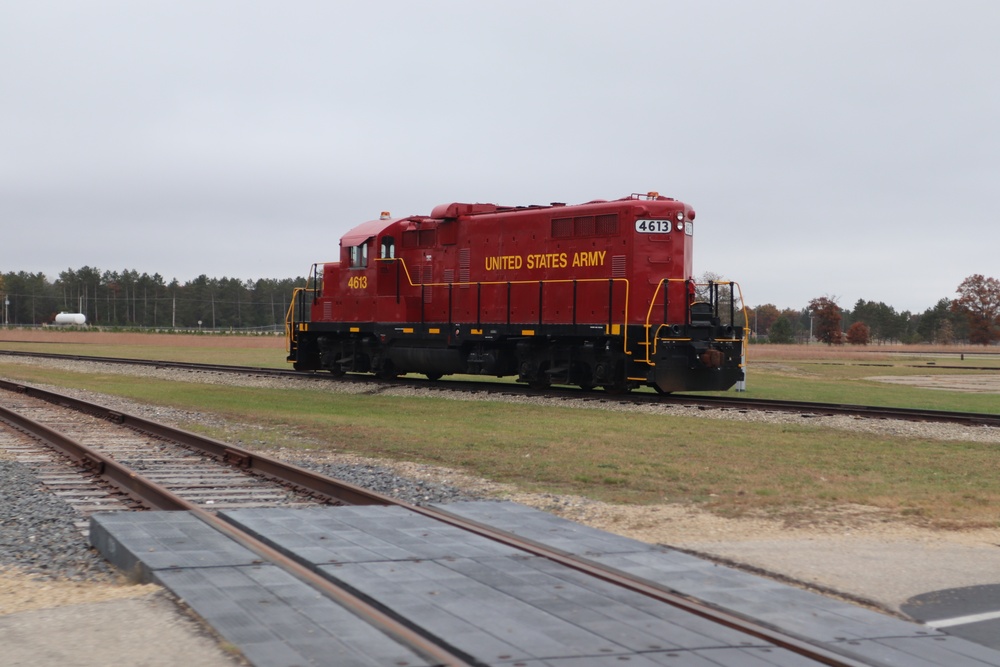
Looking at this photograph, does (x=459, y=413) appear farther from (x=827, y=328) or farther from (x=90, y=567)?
(x=827, y=328)

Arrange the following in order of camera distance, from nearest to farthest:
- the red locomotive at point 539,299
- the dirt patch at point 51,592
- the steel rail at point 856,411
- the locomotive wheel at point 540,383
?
the dirt patch at point 51,592, the steel rail at point 856,411, the red locomotive at point 539,299, the locomotive wheel at point 540,383

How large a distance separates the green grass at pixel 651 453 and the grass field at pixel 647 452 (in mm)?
19

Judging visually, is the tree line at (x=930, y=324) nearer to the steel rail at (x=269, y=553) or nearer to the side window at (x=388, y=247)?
the side window at (x=388, y=247)

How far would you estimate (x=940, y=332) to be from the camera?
116m

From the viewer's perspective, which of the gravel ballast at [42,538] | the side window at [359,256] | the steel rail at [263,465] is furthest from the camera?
the side window at [359,256]

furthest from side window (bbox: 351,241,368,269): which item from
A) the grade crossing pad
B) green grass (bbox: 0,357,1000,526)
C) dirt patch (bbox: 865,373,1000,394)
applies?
the grade crossing pad

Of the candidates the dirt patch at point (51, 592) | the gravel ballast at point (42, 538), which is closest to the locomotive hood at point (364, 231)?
the gravel ballast at point (42, 538)

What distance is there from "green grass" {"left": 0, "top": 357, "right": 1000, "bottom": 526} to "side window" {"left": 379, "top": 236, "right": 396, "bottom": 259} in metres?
5.98

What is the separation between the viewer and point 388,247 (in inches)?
1019

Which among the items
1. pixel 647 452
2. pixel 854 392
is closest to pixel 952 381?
pixel 854 392

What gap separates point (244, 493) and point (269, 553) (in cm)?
314

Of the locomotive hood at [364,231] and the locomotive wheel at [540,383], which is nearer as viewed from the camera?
the locomotive wheel at [540,383]

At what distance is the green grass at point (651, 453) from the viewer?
955 centimetres

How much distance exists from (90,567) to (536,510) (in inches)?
137
